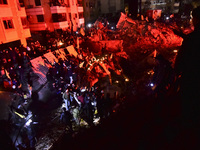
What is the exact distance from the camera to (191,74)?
272cm

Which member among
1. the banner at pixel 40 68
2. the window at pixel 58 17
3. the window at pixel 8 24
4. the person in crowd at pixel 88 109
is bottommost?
the person in crowd at pixel 88 109

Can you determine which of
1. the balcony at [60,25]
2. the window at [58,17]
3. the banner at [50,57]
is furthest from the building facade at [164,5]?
the banner at [50,57]

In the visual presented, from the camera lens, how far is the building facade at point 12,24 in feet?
58.9

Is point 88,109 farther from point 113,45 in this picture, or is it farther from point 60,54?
point 113,45

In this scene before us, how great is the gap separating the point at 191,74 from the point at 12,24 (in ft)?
73.4

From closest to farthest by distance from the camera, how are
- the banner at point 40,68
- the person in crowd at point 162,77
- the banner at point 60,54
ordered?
the person in crowd at point 162,77
the banner at point 40,68
the banner at point 60,54

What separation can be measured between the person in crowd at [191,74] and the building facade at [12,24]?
803 inches

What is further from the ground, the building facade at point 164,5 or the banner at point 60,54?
the building facade at point 164,5

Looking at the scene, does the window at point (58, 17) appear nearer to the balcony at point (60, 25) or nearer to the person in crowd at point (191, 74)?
the balcony at point (60, 25)

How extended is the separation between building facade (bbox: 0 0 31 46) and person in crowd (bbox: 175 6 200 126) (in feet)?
67.0

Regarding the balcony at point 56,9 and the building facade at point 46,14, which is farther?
the balcony at point 56,9

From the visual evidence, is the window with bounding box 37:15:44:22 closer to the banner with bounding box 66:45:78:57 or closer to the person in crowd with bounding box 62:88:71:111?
the banner with bounding box 66:45:78:57

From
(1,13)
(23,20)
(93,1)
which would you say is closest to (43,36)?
(23,20)

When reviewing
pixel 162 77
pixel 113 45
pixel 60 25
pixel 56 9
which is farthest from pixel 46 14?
pixel 162 77
